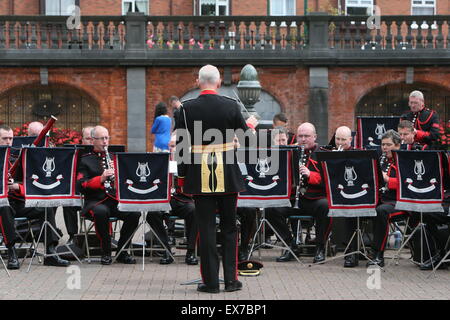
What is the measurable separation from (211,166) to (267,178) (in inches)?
88.4

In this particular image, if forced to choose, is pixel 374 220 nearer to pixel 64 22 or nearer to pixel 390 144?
pixel 390 144

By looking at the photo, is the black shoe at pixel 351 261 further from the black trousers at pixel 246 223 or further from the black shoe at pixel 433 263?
the black trousers at pixel 246 223

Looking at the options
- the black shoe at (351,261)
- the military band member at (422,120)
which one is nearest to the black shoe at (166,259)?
the black shoe at (351,261)

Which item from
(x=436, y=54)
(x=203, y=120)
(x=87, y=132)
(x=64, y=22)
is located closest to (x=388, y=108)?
(x=436, y=54)

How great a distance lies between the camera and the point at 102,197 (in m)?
11.9

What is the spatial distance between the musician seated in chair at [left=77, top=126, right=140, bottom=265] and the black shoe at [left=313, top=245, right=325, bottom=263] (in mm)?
2254

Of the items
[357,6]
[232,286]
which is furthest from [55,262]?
[357,6]

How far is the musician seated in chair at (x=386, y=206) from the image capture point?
11.5 meters

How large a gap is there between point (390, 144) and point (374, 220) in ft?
3.45

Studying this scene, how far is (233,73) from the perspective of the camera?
25766mm

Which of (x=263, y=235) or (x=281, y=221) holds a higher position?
(x=281, y=221)

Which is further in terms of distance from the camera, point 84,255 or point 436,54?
point 436,54

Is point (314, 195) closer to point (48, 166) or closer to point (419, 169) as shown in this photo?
point (419, 169)

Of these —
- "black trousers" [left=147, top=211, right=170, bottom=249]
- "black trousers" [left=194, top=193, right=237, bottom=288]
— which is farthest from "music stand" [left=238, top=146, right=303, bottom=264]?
"black trousers" [left=194, top=193, right=237, bottom=288]
